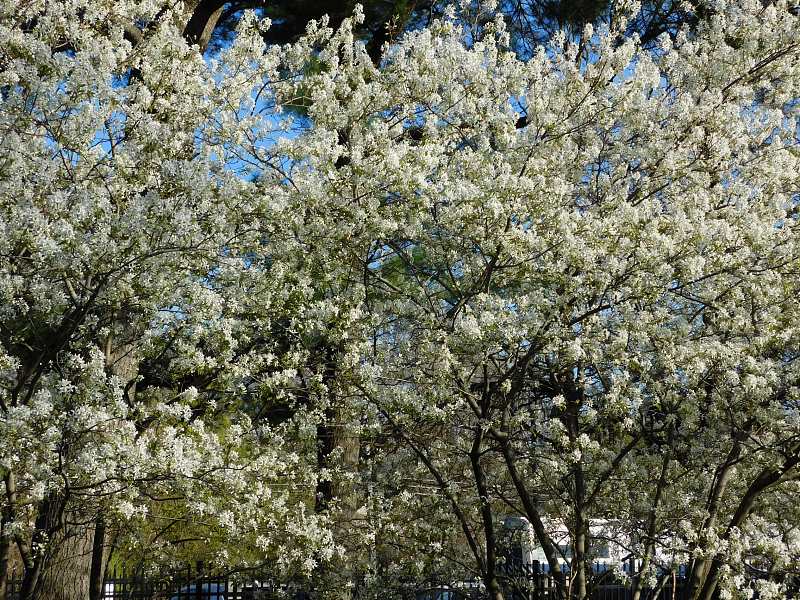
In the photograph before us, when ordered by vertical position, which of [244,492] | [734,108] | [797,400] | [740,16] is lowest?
[244,492]

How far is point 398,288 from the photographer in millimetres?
6988

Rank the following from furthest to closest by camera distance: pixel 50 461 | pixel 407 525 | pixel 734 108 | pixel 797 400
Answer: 1. pixel 407 525
2. pixel 734 108
3. pixel 797 400
4. pixel 50 461

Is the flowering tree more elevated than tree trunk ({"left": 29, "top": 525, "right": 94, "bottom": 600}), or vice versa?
the flowering tree

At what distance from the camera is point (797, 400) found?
255 inches

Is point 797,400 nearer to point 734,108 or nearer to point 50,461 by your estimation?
point 734,108

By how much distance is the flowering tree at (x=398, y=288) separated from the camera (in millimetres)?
5094

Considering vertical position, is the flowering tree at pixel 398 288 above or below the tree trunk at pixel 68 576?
above

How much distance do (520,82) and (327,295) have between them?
7.32 ft

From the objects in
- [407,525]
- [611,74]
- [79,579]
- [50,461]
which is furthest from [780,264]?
[79,579]

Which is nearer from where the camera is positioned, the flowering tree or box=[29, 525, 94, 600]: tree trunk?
the flowering tree

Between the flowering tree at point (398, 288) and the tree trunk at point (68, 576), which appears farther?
the tree trunk at point (68, 576)

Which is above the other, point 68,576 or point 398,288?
point 398,288

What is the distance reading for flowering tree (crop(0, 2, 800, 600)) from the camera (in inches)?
201

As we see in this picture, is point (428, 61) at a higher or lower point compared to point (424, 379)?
higher
